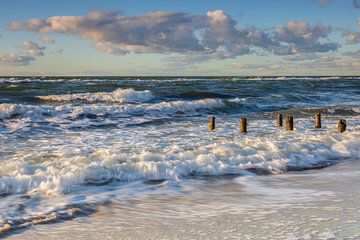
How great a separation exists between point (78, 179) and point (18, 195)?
1.13 m

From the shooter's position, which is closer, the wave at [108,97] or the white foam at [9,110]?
the white foam at [9,110]

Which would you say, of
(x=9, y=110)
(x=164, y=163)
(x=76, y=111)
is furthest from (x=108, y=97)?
(x=164, y=163)

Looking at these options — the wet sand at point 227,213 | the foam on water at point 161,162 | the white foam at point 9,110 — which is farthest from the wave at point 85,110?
the wet sand at point 227,213

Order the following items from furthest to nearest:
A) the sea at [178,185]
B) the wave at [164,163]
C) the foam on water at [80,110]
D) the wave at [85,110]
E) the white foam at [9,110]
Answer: the wave at [85,110], the foam on water at [80,110], the white foam at [9,110], the wave at [164,163], the sea at [178,185]

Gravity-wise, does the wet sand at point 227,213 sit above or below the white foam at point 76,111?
below

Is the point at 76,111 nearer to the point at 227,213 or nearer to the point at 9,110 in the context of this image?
the point at 9,110

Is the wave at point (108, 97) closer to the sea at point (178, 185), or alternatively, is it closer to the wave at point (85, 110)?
the wave at point (85, 110)

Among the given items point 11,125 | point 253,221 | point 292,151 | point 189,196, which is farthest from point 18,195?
point 11,125

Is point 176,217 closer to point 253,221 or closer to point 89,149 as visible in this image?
point 253,221

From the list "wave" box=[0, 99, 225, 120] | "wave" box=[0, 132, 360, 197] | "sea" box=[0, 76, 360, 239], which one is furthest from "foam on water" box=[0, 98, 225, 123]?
"wave" box=[0, 132, 360, 197]

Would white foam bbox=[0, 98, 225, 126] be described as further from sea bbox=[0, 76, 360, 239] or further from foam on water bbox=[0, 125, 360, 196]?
foam on water bbox=[0, 125, 360, 196]

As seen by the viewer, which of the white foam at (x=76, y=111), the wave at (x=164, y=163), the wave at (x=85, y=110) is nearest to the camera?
the wave at (x=164, y=163)

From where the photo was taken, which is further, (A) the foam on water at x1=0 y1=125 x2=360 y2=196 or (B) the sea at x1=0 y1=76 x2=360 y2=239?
(A) the foam on water at x1=0 y1=125 x2=360 y2=196

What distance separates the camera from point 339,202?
623 centimetres
